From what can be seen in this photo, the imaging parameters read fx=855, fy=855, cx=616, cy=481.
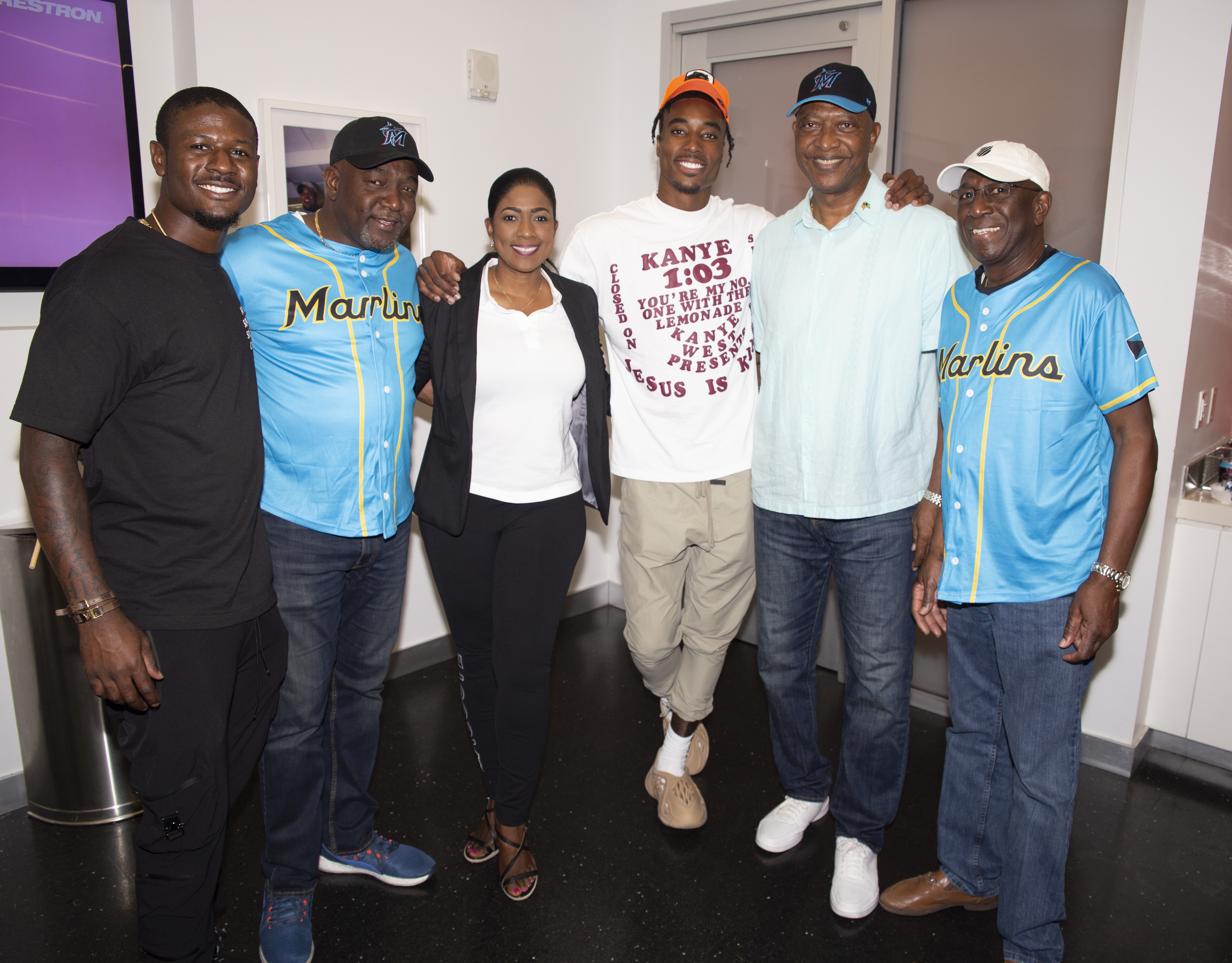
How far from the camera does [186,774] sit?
1.60m

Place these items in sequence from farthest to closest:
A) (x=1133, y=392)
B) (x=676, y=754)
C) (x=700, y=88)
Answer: (x=676, y=754)
(x=700, y=88)
(x=1133, y=392)

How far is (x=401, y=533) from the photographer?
2102mm

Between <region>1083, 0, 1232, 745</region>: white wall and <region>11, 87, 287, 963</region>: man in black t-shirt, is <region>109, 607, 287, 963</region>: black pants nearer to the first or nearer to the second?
<region>11, 87, 287, 963</region>: man in black t-shirt

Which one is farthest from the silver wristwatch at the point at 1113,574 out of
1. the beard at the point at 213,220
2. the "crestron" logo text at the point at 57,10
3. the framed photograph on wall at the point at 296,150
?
the "crestron" logo text at the point at 57,10

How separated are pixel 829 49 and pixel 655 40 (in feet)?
2.62

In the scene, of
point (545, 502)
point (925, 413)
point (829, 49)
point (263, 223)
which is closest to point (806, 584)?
point (925, 413)

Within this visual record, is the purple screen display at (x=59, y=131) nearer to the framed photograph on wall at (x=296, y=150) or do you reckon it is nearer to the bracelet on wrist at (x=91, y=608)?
the framed photograph on wall at (x=296, y=150)

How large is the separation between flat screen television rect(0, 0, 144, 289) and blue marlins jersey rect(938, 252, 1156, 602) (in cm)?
230

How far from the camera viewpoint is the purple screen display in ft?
7.22

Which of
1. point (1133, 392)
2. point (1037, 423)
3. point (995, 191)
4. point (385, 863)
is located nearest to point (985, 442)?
point (1037, 423)

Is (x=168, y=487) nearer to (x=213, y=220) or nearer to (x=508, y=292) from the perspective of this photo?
(x=213, y=220)

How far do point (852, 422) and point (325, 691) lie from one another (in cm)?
138

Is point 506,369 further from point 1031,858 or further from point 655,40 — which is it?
point 655,40

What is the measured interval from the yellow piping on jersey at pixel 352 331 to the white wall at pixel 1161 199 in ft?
7.18
